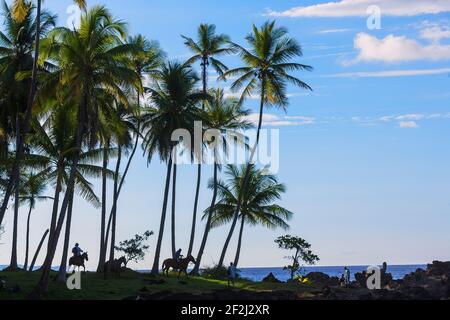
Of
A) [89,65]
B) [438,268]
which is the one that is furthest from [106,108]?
[438,268]

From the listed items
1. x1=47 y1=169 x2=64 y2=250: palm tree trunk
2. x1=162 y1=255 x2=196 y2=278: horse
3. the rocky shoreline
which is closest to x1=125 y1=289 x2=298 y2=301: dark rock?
the rocky shoreline

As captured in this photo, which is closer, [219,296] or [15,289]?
[219,296]

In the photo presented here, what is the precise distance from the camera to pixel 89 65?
35250mm

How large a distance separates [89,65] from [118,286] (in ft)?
36.3

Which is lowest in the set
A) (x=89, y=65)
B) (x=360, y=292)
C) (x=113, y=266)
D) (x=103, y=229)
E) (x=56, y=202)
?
(x=360, y=292)

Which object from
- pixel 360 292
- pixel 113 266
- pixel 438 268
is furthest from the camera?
pixel 438 268

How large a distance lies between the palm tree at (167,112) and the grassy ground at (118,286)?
629 centimetres

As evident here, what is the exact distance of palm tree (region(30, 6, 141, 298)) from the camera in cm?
3503

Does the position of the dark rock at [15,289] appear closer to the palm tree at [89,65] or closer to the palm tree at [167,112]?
the palm tree at [89,65]

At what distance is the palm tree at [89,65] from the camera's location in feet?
115

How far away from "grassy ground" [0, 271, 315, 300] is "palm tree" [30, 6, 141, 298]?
6.89 ft

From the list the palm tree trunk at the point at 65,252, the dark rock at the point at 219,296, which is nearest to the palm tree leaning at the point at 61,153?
the palm tree trunk at the point at 65,252

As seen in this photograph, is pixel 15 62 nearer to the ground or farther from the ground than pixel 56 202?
farther from the ground

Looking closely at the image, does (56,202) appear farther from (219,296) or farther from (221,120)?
(221,120)
